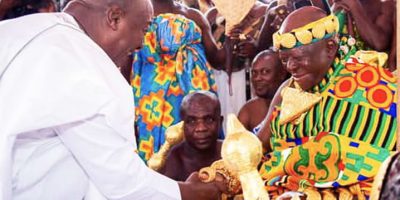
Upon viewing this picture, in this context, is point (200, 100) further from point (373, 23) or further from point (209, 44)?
point (373, 23)

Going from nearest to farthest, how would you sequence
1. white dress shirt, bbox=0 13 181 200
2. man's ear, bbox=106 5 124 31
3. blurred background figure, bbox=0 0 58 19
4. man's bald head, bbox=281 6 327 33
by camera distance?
1. white dress shirt, bbox=0 13 181 200
2. man's ear, bbox=106 5 124 31
3. man's bald head, bbox=281 6 327 33
4. blurred background figure, bbox=0 0 58 19

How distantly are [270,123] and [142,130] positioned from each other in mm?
1355

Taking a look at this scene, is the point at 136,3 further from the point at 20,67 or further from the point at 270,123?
the point at 270,123

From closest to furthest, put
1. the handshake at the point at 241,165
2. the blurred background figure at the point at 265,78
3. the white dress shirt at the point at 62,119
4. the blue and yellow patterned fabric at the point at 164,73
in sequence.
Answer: the white dress shirt at the point at 62,119 → the handshake at the point at 241,165 → the blurred background figure at the point at 265,78 → the blue and yellow patterned fabric at the point at 164,73

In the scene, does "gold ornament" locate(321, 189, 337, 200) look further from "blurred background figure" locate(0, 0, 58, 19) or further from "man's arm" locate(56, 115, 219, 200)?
"blurred background figure" locate(0, 0, 58, 19)

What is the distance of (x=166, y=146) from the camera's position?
Result: 3510 mm

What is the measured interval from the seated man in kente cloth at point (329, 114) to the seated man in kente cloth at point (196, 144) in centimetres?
77

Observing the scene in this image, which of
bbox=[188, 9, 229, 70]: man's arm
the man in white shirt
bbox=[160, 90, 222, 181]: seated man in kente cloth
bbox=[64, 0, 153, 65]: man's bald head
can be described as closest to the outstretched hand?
the man in white shirt

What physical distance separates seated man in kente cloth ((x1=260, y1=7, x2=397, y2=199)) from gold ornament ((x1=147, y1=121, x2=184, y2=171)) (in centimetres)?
88

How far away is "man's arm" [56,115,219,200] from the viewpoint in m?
1.88

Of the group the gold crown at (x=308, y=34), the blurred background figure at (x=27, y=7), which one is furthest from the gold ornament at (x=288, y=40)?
the blurred background figure at (x=27, y=7)

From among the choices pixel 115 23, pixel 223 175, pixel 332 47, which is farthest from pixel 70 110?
pixel 332 47

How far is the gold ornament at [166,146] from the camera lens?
3.46 metres

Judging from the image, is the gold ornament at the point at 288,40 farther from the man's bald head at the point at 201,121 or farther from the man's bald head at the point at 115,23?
the man's bald head at the point at 201,121
